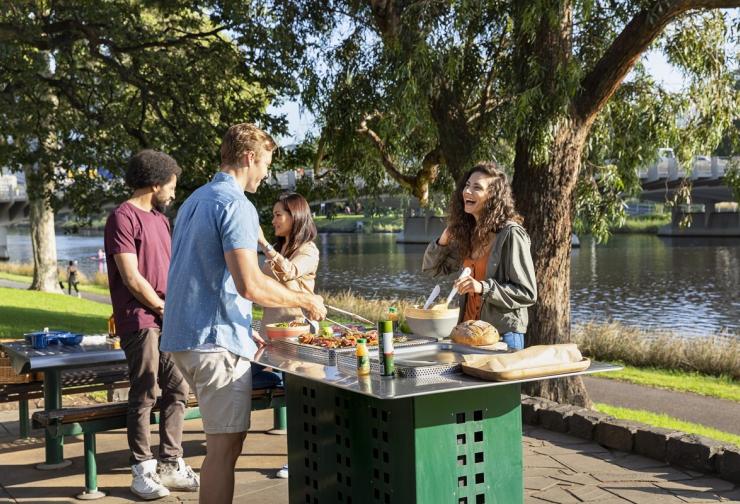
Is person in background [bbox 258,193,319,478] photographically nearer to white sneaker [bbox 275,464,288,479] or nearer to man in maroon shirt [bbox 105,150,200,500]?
white sneaker [bbox 275,464,288,479]

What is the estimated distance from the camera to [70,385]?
6508mm

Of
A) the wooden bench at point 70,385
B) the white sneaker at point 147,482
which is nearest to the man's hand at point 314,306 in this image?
the white sneaker at point 147,482

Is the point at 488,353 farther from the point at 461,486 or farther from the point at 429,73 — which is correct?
the point at 429,73

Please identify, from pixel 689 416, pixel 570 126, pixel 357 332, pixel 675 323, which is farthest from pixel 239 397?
pixel 675 323

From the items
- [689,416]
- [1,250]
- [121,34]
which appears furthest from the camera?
[1,250]

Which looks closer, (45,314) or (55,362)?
(55,362)

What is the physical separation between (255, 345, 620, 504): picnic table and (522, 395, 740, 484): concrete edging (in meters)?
2.07

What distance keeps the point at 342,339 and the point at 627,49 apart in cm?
499

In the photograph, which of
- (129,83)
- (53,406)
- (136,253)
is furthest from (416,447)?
(129,83)

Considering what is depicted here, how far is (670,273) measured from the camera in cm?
3691

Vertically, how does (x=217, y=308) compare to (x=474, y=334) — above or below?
above

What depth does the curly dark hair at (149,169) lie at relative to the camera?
520 cm

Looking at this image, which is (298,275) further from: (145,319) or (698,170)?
(698,170)

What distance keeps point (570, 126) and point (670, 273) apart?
100 ft
